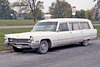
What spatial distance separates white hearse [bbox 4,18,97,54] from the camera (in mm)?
9628

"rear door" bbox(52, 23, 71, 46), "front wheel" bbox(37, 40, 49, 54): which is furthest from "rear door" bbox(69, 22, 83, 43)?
"front wheel" bbox(37, 40, 49, 54)

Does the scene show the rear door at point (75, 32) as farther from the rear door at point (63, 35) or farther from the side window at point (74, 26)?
the rear door at point (63, 35)

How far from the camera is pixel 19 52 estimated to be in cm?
1047

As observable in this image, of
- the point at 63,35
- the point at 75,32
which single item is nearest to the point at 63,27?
the point at 63,35

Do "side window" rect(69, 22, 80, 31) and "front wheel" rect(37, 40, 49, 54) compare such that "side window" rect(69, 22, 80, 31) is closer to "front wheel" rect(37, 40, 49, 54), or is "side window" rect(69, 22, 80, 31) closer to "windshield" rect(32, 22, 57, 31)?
"windshield" rect(32, 22, 57, 31)

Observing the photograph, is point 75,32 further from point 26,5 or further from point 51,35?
point 26,5

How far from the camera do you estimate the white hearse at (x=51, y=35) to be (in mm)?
9628

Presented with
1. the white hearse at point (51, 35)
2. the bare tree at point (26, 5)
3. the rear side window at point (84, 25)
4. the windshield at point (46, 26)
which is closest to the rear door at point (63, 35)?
the white hearse at point (51, 35)

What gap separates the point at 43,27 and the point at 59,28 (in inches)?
33.3

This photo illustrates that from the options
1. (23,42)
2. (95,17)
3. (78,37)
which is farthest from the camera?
(95,17)

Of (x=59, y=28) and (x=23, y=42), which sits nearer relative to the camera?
(x=23, y=42)

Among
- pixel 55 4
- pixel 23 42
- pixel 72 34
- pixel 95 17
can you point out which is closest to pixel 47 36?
pixel 23 42

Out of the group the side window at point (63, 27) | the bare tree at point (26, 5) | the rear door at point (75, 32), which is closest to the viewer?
the side window at point (63, 27)

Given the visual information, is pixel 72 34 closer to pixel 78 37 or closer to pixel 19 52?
pixel 78 37
